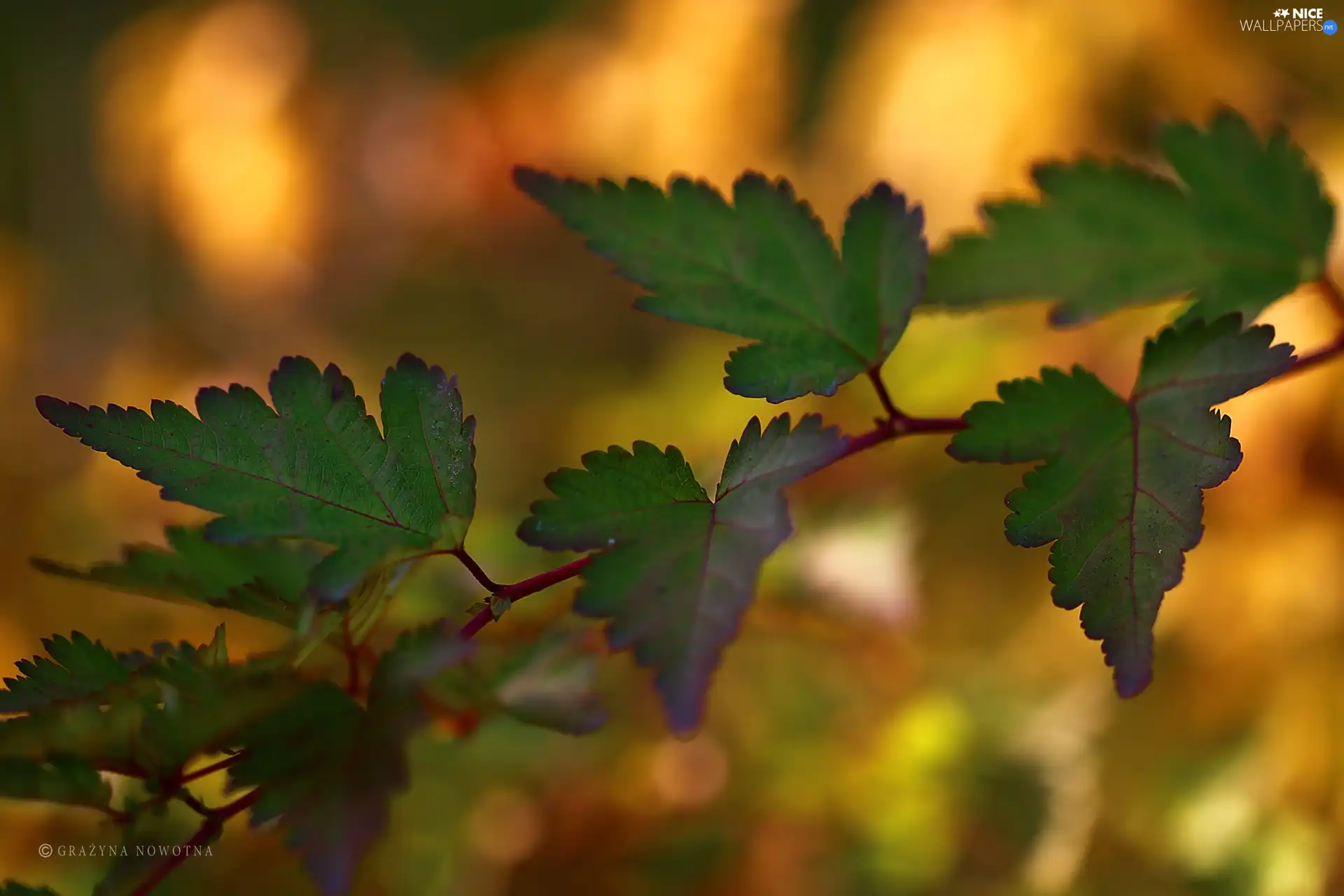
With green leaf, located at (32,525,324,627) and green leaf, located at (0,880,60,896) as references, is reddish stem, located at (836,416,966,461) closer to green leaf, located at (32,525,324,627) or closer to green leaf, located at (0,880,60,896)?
green leaf, located at (32,525,324,627)

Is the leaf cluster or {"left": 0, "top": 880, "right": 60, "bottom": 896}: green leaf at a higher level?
the leaf cluster

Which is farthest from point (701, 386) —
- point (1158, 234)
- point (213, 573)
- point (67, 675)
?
point (67, 675)

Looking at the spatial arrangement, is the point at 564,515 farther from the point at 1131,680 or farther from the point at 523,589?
the point at 1131,680

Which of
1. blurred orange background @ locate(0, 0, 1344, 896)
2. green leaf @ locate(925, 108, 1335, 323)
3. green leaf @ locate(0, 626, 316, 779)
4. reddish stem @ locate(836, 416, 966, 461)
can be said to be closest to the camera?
green leaf @ locate(0, 626, 316, 779)

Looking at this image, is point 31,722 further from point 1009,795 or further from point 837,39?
point 837,39

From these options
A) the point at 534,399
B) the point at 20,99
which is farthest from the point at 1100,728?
the point at 20,99

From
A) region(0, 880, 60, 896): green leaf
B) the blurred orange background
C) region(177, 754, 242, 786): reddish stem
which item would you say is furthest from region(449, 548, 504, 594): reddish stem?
the blurred orange background
